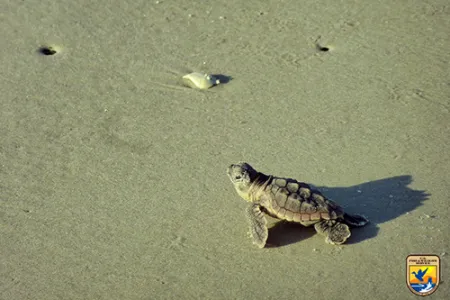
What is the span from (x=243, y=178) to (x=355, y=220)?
2.47 ft

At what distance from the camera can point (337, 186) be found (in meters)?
4.71

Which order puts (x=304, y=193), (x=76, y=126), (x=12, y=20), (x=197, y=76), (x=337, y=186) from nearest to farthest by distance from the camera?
1. (x=304, y=193)
2. (x=337, y=186)
3. (x=76, y=126)
4. (x=197, y=76)
5. (x=12, y=20)

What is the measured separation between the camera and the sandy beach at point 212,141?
4172mm

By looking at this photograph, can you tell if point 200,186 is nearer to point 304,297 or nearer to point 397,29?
point 304,297

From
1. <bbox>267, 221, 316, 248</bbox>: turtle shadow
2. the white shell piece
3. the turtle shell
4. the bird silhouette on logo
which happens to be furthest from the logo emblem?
the white shell piece

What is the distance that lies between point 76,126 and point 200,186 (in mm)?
1297

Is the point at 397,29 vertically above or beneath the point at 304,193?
above

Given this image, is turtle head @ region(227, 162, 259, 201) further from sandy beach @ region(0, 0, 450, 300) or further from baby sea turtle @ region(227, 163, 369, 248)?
sandy beach @ region(0, 0, 450, 300)

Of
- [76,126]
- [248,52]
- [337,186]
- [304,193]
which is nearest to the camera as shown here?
[304,193]

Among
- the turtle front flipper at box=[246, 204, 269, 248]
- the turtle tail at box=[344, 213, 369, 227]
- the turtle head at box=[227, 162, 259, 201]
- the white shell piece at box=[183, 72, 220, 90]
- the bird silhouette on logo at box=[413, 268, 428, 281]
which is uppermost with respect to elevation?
the white shell piece at box=[183, 72, 220, 90]

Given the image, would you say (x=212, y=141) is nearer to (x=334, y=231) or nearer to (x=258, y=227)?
(x=258, y=227)

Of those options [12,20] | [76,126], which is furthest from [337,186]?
[12,20]

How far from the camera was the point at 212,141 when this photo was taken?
5230mm

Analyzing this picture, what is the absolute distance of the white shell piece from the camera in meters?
5.80
